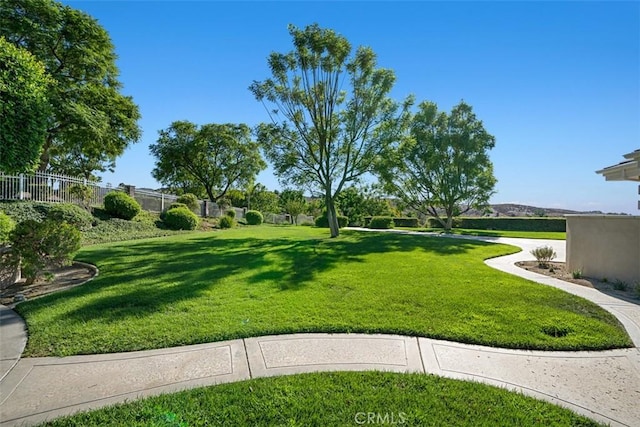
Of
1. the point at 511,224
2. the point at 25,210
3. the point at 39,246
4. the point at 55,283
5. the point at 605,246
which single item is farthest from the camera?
the point at 511,224

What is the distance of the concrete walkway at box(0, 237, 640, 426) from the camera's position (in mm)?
2484

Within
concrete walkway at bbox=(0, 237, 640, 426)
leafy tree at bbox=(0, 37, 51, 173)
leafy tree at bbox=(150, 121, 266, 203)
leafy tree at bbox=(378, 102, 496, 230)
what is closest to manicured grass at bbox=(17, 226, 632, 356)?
concrete walkway at bbox=(0, 237, 640, 426)

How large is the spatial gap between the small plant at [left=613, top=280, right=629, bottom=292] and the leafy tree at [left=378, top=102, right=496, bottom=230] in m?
13.3

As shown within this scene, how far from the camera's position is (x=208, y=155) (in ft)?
115

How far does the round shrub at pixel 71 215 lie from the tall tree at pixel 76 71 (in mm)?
4350

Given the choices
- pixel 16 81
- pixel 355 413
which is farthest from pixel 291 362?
pixel 16 81

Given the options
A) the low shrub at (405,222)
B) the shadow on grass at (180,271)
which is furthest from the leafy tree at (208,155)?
the shadow on grass at (180,271)

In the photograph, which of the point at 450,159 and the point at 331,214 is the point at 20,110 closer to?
the point at 331,214

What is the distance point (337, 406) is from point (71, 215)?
1404 cm

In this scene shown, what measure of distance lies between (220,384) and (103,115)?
19325mm

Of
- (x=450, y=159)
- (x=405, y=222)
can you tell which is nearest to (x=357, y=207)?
(x=405, y=222)

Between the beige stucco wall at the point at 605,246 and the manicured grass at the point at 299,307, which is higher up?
the beige stucco wall at the point at 605,246

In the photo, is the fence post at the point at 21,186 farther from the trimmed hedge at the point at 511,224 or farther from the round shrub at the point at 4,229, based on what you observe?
the trimmed hedge at the point at 511,224

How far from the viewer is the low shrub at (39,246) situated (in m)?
5.60
